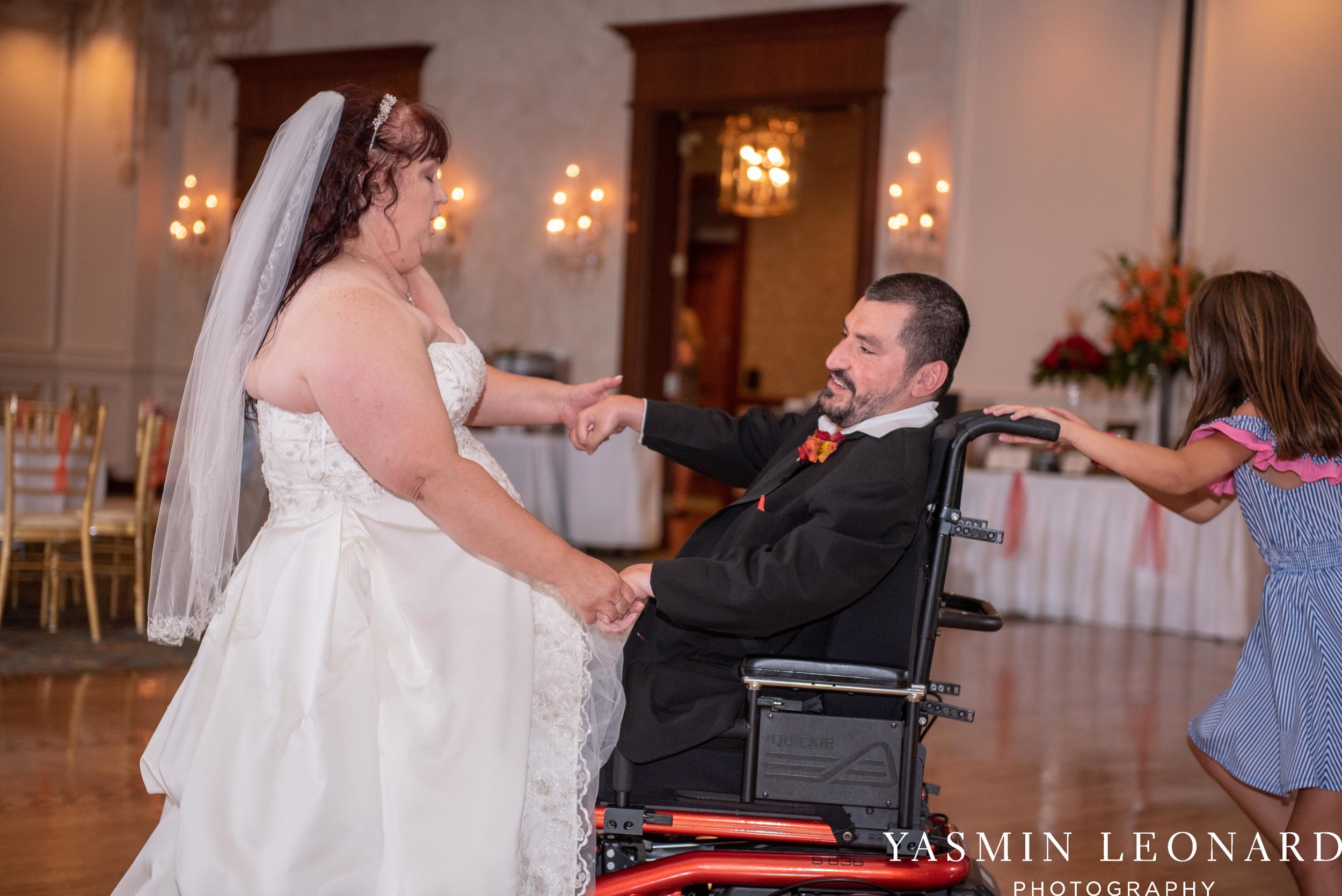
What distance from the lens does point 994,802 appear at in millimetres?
3352

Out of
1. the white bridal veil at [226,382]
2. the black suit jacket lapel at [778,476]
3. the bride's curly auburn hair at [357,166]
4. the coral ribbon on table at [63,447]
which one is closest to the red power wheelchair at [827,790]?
the black suit jacket lapel at [778,476]

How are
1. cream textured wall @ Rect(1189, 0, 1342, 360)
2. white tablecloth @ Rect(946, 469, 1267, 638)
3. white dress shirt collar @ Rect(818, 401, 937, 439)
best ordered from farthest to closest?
cream textured wall @ Rect(1189, 0, 1342, 360) → white tablecloth @ Rect(946, 469, 1267, 638) → white dress shirt collar @ Rect(818, 401, 937, 439)

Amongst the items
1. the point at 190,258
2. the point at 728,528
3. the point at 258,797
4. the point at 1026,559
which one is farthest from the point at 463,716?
the point at 190,258

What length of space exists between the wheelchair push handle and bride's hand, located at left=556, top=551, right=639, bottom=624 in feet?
1.98

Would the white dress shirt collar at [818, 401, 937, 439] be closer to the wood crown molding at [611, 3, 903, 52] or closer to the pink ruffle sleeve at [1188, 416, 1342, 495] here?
the pink ruffle sleeve at [1188, 416, 1342, 495]

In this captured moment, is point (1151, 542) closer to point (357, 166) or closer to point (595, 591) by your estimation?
point (595, 591)

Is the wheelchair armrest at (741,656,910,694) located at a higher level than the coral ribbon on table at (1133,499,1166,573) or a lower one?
higher

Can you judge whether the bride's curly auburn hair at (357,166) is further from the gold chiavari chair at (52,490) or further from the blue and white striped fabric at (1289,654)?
the gold chiavari chair at (52,490)

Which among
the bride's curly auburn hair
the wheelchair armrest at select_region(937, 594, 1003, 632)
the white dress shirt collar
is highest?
the bride's curly auburn hair

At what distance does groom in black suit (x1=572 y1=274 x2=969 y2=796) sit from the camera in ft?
6.04

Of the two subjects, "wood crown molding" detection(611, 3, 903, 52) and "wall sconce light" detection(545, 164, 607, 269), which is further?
"wall sconce light" detection(545, 164, 607, 269)

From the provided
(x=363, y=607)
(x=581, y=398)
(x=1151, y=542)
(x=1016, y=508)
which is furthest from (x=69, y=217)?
(x=363, y=607)

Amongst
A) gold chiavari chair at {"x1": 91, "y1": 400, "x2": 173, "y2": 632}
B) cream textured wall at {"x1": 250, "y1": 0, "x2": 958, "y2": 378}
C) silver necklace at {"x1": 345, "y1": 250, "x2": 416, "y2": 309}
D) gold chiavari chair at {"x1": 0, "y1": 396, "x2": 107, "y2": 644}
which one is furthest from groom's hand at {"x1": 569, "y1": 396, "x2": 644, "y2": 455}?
cream textured wall at {"x1": 250, "y1": 0, "x2": 958, "y2": 378}

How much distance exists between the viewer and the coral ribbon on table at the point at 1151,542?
20.0 ft
